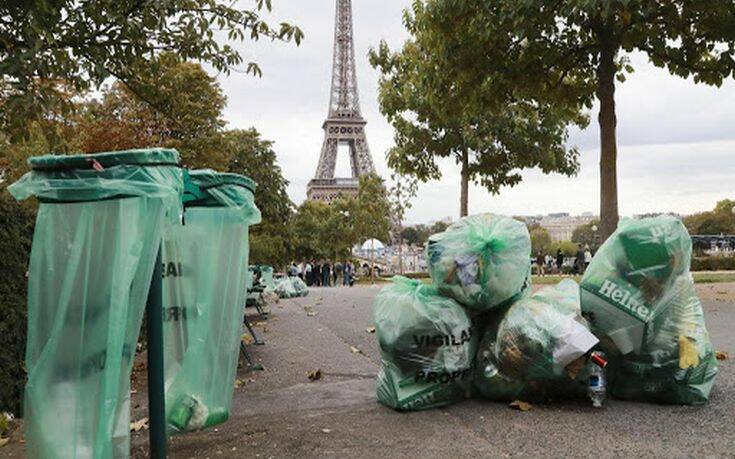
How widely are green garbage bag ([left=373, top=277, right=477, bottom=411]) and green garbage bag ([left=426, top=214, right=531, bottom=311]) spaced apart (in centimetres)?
12

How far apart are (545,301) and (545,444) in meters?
1.05

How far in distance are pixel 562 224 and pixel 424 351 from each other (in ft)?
593

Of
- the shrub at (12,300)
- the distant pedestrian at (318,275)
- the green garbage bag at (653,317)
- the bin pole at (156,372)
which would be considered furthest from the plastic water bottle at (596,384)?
the distant pedestrian at (318,275)

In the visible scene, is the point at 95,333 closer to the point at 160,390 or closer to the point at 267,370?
the point at 160,390

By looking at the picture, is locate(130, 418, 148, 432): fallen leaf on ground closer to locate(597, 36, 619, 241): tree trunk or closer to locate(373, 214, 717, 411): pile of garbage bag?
locate(373, 214, 717, 411): pile of garbage bag

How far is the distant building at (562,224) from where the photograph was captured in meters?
163

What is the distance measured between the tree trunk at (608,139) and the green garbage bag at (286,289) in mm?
8307

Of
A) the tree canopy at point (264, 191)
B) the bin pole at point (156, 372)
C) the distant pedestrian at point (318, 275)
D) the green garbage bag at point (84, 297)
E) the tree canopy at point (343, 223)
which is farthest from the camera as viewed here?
the tree canopy at point (343, 223)

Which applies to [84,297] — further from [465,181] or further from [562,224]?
[562,224]

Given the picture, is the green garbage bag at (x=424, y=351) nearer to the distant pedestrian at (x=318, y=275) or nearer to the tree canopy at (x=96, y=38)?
the tree canopy at (x=96, y=38)

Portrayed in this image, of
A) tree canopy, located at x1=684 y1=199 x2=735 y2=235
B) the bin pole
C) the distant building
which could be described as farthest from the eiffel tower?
the distant building

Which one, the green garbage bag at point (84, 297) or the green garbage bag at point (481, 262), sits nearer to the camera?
the green garbage bag at point (84, 297)

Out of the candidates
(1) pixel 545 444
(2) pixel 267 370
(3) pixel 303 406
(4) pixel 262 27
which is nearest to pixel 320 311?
(2) pixel 267 370

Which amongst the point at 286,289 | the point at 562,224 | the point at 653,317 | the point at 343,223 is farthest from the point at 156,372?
the point at 562,224
